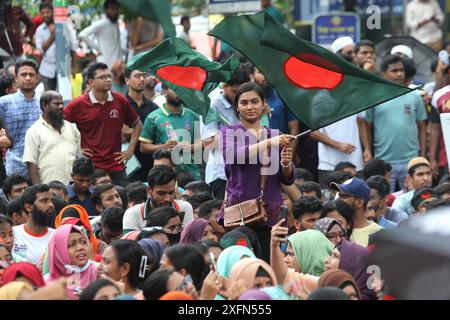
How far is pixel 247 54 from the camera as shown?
991cm

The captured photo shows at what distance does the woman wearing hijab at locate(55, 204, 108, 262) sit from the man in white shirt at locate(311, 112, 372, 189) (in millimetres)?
3734

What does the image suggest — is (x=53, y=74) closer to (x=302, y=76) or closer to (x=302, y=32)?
(x=302, y=32)

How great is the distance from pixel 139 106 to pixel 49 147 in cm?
184

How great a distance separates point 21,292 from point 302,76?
3.26 meters

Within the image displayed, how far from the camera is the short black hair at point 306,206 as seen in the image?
11.1 m

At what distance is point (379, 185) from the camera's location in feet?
40.9

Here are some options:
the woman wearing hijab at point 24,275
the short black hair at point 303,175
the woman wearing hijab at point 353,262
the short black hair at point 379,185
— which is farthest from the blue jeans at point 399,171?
the woman wearing hijab at point 24,275

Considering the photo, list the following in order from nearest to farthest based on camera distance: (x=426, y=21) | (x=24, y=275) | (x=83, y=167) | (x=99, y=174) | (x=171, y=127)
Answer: (x=24, y=275), (x=83, y=167), (x=99, y=174), (x=171, y=127), (x=426, y=21)

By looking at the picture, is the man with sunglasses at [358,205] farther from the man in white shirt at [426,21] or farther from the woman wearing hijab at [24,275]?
the man in white shirt at [426,21]

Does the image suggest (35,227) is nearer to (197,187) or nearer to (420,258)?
(197,187)

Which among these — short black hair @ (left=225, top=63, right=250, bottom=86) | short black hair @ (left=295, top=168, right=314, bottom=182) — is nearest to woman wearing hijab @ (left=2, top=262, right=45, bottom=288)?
short black hair @ (left=225, top=63, right=250, bottom=86)

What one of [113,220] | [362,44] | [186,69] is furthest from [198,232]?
[362,44]

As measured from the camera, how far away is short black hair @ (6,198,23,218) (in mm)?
11617
